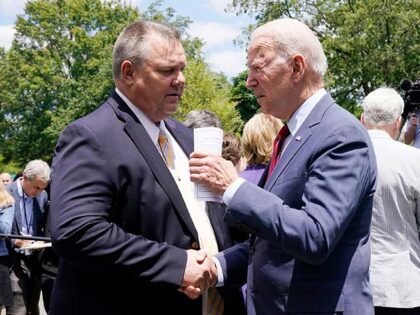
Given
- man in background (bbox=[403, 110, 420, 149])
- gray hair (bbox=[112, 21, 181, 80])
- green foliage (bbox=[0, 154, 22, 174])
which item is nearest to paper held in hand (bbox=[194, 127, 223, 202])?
gray hair (bbox=[112, 21, 181, 80])

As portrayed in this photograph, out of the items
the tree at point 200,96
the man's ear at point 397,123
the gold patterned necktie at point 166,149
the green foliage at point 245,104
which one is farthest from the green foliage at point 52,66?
the gold patterned necktie at point 166,149

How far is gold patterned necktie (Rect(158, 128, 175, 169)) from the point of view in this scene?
3014 mm

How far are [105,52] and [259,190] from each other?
4530cm

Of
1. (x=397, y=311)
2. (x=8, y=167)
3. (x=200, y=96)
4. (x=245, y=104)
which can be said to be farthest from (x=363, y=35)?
(x=8, y=167)

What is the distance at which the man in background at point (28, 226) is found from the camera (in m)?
7.51

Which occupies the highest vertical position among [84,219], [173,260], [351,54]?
[351,54]

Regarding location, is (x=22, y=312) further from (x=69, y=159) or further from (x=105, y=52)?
(x=105, y=52)

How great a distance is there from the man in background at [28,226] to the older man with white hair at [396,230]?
4.50m

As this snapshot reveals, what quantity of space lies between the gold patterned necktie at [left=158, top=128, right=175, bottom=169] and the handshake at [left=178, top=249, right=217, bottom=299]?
480 millimetres

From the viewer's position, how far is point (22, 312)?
7.55m

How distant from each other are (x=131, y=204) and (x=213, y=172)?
14.6 inches

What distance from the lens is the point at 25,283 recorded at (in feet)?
25.4

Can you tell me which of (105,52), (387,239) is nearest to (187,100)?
(105,52)

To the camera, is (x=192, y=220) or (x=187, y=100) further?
(x=187, y=100)
